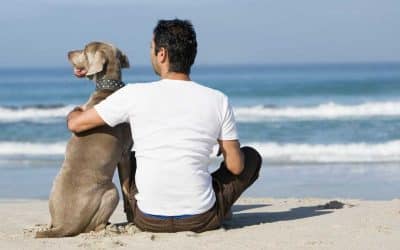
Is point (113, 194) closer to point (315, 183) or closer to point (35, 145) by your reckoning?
point (315, 183)

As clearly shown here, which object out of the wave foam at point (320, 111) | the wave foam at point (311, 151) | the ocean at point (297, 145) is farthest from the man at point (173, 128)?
the wave foam at point (320, 111)

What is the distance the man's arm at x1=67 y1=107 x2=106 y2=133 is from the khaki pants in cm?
44

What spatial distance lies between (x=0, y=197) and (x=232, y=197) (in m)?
4.37

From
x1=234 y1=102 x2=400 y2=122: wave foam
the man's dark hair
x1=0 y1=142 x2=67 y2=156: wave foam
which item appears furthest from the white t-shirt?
x1=234 y1=102 x2=400 y2=122: wave foam

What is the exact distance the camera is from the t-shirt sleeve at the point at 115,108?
4633 millimetres

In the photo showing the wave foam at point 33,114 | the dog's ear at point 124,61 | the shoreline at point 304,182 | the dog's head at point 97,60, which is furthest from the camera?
the wave foam at point 33,114

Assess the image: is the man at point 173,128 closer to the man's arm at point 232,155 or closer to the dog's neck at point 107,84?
the man's arm at point 232,155

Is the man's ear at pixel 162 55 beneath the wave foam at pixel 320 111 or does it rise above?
above

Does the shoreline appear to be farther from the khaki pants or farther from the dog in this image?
the dog

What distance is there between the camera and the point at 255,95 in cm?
3130

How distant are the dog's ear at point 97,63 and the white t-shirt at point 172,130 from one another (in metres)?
0.50

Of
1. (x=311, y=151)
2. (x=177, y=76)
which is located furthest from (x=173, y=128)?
(x=311, y=151)

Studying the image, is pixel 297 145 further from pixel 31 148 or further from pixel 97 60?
pixel 97 60

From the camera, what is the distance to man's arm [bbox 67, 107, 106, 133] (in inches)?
188
